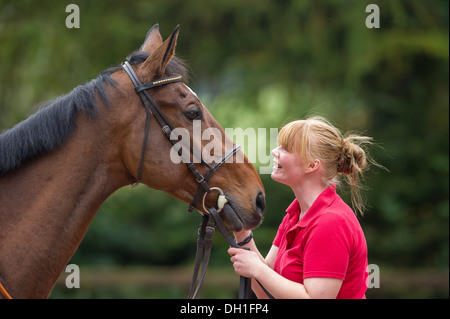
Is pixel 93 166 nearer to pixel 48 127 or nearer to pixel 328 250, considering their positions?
→ pixel 48 127

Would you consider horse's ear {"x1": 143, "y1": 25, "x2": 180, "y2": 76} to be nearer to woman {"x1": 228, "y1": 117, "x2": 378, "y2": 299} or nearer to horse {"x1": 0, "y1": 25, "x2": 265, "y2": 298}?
horse {"x1": 0, "y1": 25, "x2": 265, "y2": 298}

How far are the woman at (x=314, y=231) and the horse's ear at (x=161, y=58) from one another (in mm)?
704

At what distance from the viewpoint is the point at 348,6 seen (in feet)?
22.7

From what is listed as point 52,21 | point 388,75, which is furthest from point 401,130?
point 52,21

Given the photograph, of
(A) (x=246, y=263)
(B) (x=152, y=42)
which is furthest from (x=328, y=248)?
(B) (x=152, y=42)

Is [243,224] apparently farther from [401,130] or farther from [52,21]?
[401,130]

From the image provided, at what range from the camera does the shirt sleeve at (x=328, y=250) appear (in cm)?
214

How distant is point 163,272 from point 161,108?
523cm

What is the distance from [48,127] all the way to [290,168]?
1.21 metres

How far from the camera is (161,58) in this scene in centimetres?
254

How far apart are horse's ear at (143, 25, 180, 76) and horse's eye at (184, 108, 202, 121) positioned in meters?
0.25

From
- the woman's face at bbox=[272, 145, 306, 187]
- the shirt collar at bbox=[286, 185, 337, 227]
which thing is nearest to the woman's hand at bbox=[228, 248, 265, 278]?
the shirt collar at bbox=[286, 185, 337, 227]

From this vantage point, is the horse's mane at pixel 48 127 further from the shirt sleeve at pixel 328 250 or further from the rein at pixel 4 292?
the shirt sleeve at pixel 328 250

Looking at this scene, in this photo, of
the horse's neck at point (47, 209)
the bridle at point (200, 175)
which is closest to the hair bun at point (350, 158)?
the bridle at point (200, 175)
